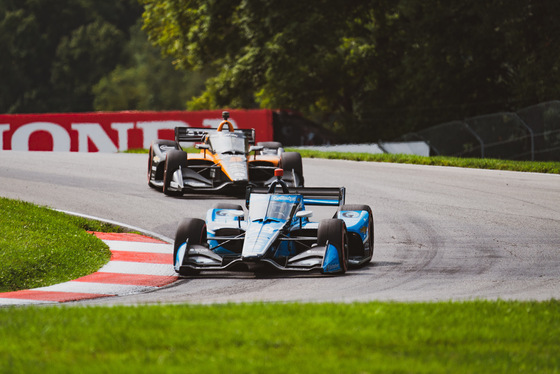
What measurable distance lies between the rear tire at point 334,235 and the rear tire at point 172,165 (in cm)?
718

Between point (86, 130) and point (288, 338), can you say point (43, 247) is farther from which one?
point (86, 130)

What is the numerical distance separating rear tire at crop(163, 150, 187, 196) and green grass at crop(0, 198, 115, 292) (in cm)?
299

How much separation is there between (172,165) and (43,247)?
240 inches

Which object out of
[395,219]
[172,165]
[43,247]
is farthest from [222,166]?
[43,247]

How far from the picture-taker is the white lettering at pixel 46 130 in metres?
31.5

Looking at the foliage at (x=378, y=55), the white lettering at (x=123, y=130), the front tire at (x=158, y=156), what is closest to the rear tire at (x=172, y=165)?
the front tire at (x=158, y=156)

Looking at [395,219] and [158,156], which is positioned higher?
[158,156]

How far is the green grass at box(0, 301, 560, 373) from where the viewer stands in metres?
5.83

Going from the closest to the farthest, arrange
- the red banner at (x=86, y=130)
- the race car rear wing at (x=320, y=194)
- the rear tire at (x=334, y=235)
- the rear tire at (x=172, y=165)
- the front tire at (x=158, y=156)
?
1. the rear tire at (x=334, y=235)
2. the race car rear wing at (x=320, y=194)
3. the rear tire at (x=172, y=165)
4. the front tire at (x=158, y=156)
5. the red banner at (x=86, y=130)

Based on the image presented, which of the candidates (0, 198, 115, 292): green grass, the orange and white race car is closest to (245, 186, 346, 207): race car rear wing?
(0, 198, 115, 292): green grass

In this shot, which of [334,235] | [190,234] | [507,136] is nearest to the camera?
[334,235]

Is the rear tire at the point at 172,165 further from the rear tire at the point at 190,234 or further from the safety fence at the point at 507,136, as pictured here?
the safety fence at the point at 507,136

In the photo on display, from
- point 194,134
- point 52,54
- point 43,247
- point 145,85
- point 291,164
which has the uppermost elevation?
point 52,54

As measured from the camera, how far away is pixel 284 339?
21.4 ft
